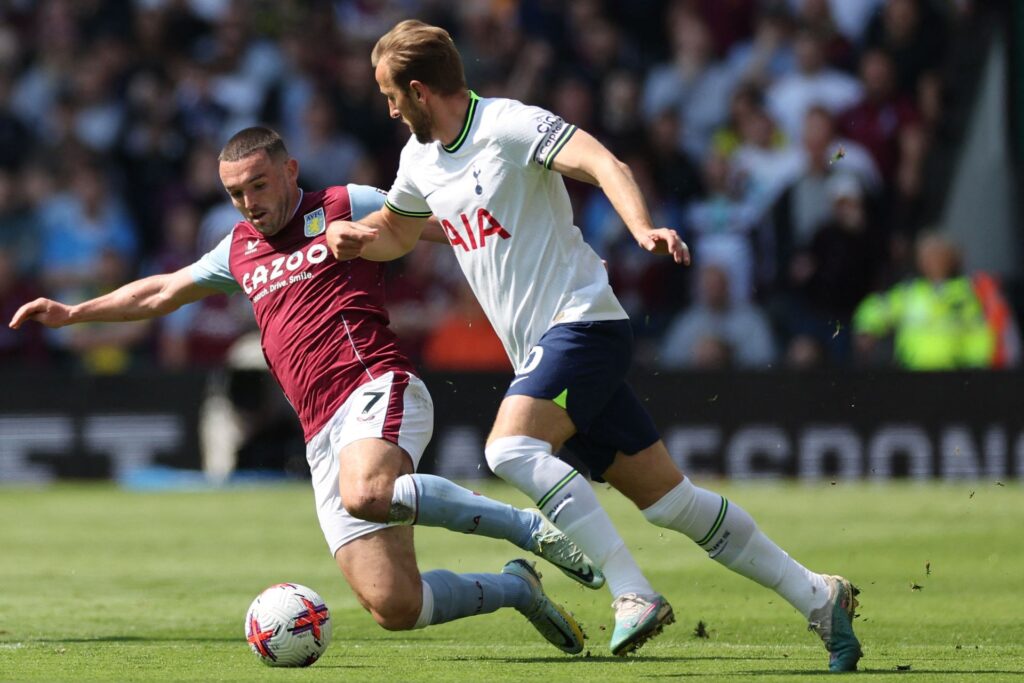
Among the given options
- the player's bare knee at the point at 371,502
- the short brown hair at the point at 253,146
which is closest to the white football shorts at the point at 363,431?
the player's bare knee at the point at 371,502

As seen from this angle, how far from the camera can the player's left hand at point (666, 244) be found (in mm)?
5523

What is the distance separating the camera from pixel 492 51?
17.7m

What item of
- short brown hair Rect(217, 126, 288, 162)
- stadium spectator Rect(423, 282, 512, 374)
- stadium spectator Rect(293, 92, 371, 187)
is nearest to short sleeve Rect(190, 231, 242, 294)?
short brown hair Rect(217, 126, 288, 162)

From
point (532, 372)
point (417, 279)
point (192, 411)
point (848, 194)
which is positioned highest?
point (532, 372)

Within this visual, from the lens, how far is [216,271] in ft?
24.4

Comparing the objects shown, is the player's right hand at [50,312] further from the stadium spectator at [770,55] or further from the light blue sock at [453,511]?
the stadium spectator at [770,55]

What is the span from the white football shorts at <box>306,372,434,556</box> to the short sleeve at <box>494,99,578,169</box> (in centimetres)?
127

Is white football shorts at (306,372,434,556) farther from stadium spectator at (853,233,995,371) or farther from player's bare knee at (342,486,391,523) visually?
stadium spectator at (853,233,995,371)

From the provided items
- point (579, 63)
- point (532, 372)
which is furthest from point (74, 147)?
point (532, 372)

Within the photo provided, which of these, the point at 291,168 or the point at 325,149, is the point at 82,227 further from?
the point at 291,168

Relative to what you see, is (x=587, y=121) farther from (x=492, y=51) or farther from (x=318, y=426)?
(x=318, y=426)

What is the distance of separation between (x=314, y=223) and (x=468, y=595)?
1.72 m

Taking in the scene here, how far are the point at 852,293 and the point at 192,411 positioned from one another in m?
6.23

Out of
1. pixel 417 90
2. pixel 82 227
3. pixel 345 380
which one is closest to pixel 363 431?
pixel 345 380
